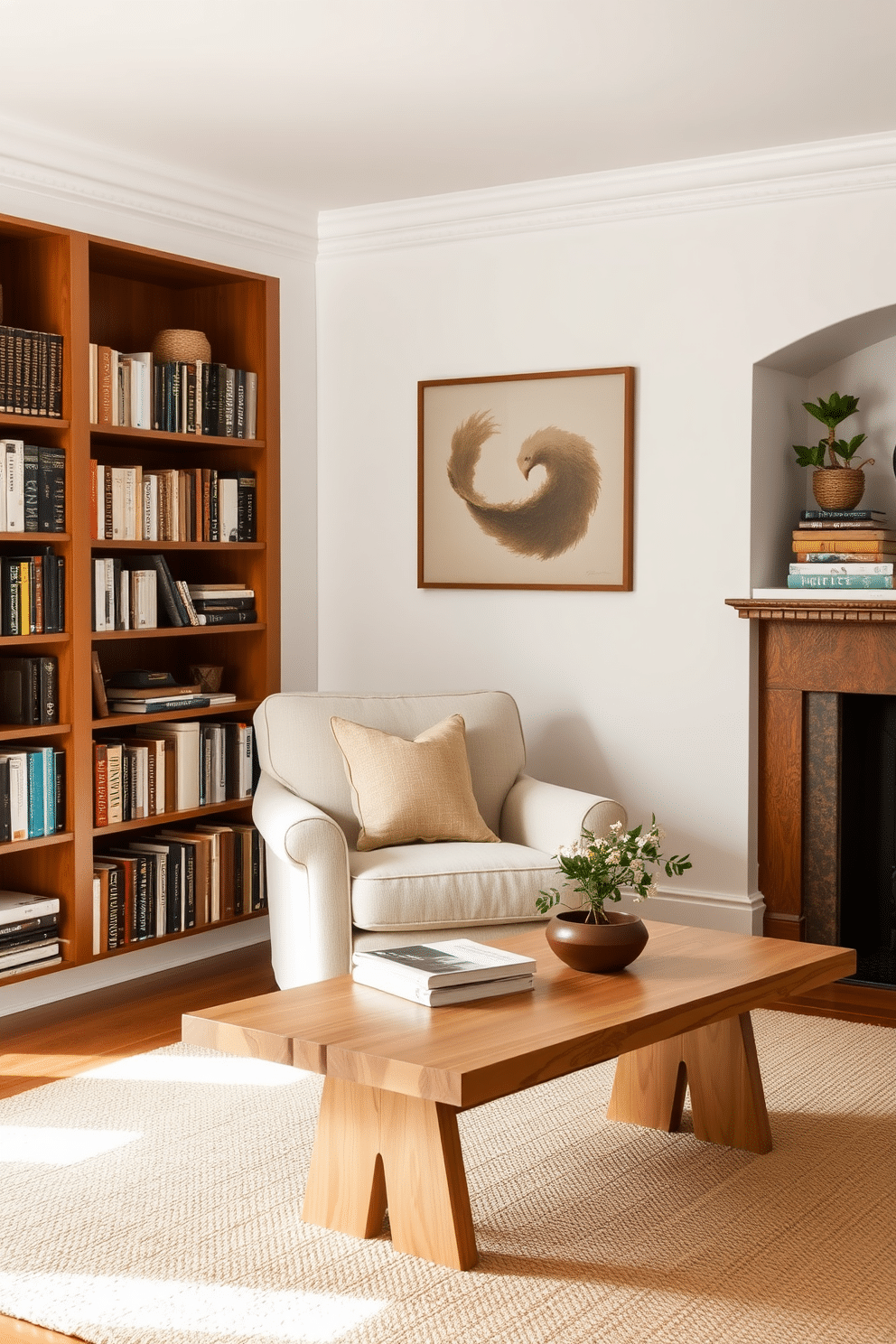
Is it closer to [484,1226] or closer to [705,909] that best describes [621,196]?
[705,909]

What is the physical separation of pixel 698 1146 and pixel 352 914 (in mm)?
1048

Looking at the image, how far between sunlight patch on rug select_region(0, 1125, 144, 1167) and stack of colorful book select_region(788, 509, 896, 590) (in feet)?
8.45

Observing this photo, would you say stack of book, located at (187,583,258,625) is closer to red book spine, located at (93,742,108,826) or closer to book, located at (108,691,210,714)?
book, located at (108,691,210,714)

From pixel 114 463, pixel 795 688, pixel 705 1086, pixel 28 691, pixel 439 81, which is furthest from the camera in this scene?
pixel 114 463

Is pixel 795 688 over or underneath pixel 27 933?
over

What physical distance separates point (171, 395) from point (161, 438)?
6.6 inches

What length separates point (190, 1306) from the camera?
7.64ft

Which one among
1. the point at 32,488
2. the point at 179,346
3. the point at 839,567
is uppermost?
the point at 179,346

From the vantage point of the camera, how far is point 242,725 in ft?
15.5

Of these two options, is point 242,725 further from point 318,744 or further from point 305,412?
point 305,412

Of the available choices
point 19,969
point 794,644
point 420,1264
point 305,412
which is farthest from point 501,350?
point 420,1264

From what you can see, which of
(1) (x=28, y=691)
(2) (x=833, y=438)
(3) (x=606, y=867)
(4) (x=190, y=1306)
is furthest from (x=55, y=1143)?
(2) (x=833, y=438)

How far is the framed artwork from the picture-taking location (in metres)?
4.61

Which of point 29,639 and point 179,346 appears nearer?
point 29,639
